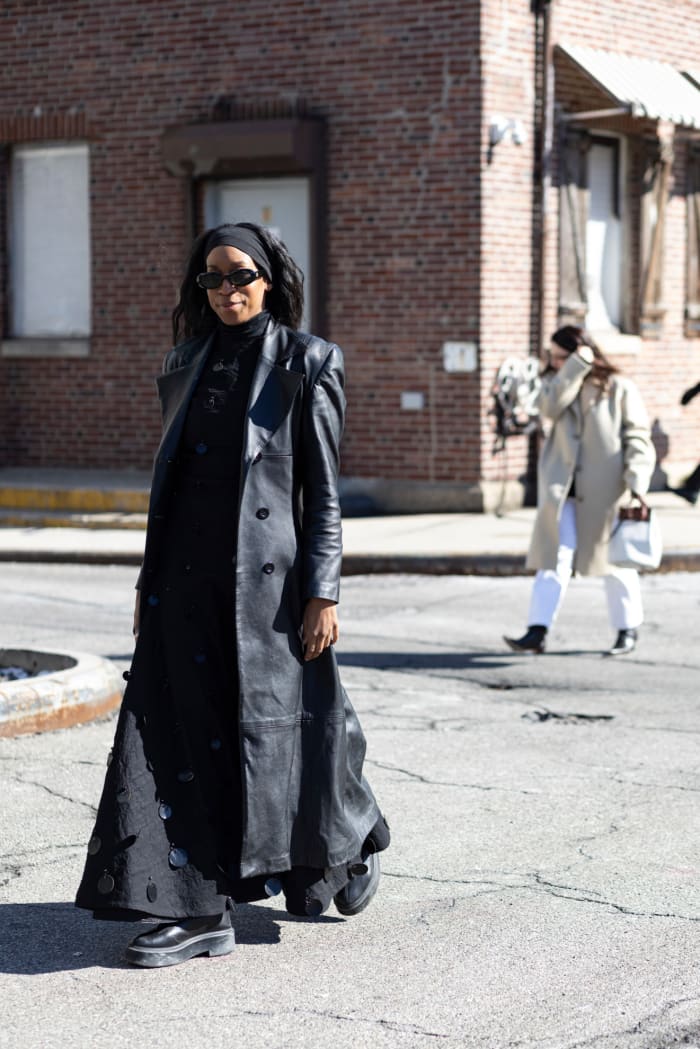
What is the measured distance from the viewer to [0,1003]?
14.5ft

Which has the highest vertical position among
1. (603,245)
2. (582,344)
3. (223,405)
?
(603,245)

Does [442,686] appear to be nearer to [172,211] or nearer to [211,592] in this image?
[211,592]

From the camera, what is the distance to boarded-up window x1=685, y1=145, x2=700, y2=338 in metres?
18.6

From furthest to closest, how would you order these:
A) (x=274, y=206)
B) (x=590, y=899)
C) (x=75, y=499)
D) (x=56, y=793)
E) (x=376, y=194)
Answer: (x=274, y=206), (x=75, y=499), (x=376, y=194), (x=56, y=793), (x=590, y=899)

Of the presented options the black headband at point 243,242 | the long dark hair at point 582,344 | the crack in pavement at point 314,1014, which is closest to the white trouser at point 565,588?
the long dark hair at point 582,344

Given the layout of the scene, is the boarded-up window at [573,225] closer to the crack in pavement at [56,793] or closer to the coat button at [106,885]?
the crack in pavement at [56,793]

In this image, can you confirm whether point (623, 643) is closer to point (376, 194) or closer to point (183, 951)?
point (183, 951)

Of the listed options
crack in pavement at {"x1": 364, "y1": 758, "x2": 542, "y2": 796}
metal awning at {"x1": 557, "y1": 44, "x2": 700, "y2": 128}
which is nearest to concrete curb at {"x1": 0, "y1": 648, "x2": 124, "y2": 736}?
crack in pavement at {"x1": 364, "y1": 758, "x2": 542, "y2": 796}

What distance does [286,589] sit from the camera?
15.8 feet

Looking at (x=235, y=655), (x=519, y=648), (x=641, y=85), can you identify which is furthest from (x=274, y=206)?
(x=235, y=655)

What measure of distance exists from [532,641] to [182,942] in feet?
16.8

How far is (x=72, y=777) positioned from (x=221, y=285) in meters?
2.77

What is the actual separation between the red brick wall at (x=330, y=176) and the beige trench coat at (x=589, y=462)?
240 inches

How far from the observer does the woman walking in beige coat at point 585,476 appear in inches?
381
